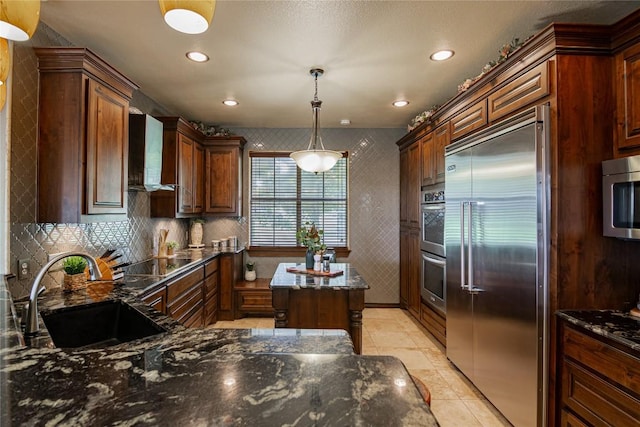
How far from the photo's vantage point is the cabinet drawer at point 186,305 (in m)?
2.96

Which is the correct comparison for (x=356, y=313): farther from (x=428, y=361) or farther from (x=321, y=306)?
(x=428, y=361)

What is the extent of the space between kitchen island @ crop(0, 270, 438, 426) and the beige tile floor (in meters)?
1.98

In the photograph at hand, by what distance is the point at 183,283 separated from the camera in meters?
3.17

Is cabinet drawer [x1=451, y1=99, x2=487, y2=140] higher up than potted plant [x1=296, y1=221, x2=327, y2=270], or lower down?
higher up

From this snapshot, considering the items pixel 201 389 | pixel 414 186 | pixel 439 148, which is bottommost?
pixel 201 389

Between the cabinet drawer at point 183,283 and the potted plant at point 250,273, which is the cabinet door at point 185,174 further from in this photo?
the potted plant at point 250,273

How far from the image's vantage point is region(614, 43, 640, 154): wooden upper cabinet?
1736mm


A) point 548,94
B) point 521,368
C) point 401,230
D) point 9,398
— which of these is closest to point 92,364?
point 9,398

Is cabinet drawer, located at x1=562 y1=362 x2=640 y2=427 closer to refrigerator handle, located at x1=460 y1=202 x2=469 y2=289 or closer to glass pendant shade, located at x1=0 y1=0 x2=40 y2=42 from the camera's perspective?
refrigerator handle, located at x1=460 y1=202 x2=469 y2=289

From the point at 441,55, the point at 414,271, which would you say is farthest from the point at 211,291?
the point at 441,55

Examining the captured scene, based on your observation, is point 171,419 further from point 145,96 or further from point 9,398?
point 145,96

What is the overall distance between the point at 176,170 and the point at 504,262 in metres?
3.45

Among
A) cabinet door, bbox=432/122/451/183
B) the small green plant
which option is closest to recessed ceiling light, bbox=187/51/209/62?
the small green plant

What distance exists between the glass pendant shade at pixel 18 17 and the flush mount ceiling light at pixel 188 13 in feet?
1.16
